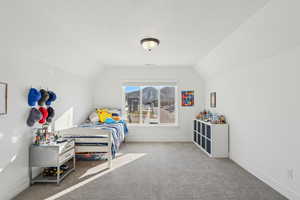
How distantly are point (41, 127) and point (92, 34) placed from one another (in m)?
1.80

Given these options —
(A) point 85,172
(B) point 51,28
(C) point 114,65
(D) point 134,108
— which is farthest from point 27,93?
(D) point 134,108

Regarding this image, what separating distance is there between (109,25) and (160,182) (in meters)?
2.57

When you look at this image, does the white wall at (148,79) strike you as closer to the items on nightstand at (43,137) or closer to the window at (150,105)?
the window at (150,105)

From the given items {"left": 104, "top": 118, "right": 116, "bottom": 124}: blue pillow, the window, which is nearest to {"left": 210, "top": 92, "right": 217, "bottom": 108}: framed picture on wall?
the window

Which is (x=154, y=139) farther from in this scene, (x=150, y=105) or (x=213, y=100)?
(x=213, y=100)

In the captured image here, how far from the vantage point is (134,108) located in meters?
5.41

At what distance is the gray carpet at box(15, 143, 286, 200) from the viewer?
214cm

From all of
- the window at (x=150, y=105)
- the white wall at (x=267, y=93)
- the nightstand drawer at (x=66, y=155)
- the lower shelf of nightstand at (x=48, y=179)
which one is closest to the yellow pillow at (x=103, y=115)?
the window at (x=150, y=105)

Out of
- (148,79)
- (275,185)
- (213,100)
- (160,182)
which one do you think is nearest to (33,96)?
(160,182)

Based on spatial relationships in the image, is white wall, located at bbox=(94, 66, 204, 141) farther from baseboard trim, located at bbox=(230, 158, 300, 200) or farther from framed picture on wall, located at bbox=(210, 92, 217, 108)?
baseboard trim, located at bbox=(230, 158, 300, 200)

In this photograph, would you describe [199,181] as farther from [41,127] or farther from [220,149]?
[41,127]

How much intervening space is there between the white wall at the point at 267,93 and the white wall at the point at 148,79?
1734 millimetres

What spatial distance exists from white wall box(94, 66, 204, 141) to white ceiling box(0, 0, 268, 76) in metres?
1.64

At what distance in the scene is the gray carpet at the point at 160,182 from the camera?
2.14 m
